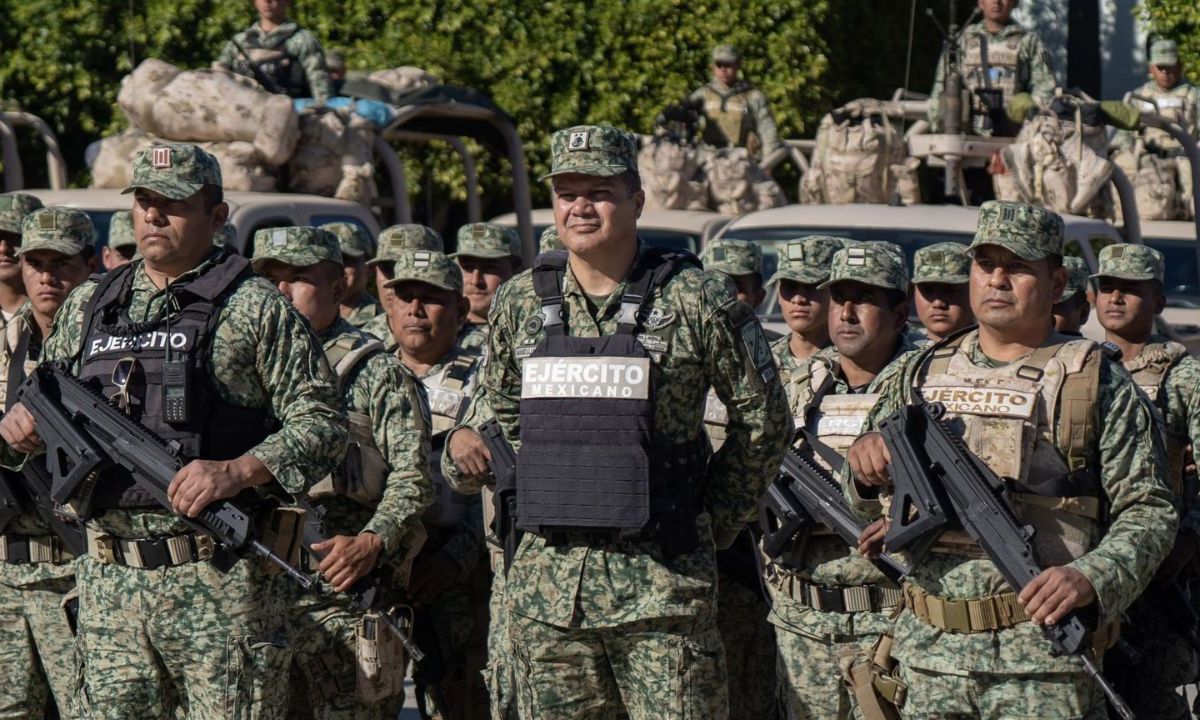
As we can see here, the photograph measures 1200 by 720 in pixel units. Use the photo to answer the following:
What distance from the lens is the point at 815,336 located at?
7.55 meters

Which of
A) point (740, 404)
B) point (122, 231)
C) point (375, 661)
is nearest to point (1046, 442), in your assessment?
point (740, 404)

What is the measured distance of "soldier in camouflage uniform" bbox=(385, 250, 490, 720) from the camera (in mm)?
7281

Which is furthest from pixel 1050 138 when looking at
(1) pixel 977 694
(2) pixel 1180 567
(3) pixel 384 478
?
(1) pixel 977 694

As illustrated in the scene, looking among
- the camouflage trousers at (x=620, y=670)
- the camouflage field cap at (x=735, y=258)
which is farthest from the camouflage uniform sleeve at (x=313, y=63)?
the camouflage trousers at (x=620, y=670)

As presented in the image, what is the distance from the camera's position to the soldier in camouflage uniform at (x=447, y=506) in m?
7.28

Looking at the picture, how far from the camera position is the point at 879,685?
5.64 metres

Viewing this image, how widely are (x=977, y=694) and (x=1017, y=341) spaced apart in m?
0.86

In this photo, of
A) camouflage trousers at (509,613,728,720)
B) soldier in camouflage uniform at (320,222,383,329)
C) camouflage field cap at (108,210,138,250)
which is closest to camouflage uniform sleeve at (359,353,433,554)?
camouflage trousers at (509,613,728,720)

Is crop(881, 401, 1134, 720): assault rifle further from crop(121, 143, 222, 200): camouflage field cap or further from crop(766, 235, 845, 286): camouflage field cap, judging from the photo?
Answer: crop(766, 235, 845, 286): camouflage field cap

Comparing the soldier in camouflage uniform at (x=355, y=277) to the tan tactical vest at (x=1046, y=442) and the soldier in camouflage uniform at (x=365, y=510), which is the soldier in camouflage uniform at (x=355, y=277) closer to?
the soldier in camouflage uniform at (x=365, y=510)

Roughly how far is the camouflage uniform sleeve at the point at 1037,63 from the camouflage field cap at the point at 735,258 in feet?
16.9

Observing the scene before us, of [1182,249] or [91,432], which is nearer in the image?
[91,432]

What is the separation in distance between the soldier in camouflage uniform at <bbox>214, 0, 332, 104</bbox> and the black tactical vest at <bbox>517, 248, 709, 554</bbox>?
6.77 meters

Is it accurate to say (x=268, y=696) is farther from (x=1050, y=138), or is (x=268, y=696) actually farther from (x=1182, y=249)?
(x=1182, y=249)
